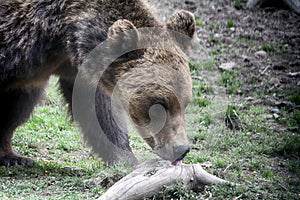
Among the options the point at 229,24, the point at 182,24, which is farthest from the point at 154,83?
the point at 229,24

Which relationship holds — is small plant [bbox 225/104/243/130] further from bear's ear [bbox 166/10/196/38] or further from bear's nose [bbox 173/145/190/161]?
bear's nose [bbox 173/145/190/161]

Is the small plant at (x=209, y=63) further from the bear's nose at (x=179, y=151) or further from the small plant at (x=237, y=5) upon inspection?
the bear's nose at (x=179, y=151)

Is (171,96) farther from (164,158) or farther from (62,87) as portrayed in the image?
(62,87)

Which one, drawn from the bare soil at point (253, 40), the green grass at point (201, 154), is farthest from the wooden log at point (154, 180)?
the bare soil at point (253, 40)

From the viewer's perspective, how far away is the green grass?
19.3 ft

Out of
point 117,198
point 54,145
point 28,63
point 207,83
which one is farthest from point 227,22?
point 117,198

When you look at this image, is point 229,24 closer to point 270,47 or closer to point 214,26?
point 214,26

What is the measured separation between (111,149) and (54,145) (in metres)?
1.00

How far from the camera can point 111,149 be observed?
7258mm

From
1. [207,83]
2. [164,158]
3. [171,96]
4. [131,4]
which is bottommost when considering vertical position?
[207,83]

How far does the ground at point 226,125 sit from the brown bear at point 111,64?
1.60ft

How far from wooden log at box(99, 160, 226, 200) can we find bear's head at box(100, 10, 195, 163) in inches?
7.4

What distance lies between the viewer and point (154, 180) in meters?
5.36

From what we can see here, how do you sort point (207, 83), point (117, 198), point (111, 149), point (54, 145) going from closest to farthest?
point (117, 198), point (111, 149), point (54, 145), point (207, 83)
